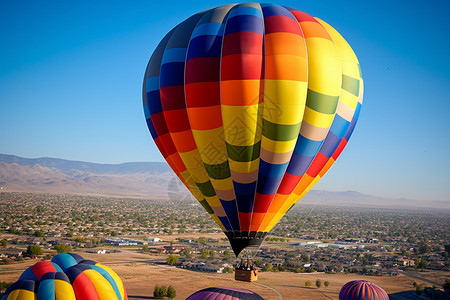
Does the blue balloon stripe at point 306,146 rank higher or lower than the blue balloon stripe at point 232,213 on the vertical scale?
higher

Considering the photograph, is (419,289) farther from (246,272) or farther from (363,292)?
(246,272)

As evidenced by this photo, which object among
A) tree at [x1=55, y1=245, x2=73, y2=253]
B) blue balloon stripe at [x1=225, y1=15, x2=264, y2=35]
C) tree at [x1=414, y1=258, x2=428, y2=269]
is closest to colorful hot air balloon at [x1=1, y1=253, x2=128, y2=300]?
blue balloon stripe at [x1=225, y1=15, x2=264, y2=35]

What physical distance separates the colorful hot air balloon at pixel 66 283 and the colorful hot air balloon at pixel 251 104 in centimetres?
310

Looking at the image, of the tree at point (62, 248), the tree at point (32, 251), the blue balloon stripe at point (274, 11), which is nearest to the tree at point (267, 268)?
the tree at point (62, 248)

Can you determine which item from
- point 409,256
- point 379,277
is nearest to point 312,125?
point 379,277

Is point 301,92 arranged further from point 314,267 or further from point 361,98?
point 314,267

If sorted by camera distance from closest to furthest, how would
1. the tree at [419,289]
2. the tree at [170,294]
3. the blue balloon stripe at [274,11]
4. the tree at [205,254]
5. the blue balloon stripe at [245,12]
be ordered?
the blue balloon stripe at [245,12]
the blue balloon stripe at [274,11]
the tree at [170,294]
the tree at [419,289]
the tree at [205,254]

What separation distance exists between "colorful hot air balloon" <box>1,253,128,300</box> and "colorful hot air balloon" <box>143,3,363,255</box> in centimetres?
310

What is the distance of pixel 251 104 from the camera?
34.0ft

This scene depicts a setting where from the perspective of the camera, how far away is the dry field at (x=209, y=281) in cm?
2109

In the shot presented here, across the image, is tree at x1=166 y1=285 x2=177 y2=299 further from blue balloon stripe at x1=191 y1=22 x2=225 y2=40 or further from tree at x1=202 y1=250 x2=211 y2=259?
tree at x1=202 y1=250 x2=211 y2=259

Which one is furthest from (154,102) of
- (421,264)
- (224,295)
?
(421,264)

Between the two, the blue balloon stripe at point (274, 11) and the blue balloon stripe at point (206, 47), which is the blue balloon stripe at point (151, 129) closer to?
the blue balloon stripe at point (206, 47)

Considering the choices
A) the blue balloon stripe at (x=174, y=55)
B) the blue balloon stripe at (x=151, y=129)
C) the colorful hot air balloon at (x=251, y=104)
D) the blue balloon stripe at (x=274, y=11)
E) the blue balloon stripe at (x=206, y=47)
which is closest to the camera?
the colorful hot air balloon at (x=251, y=104)
